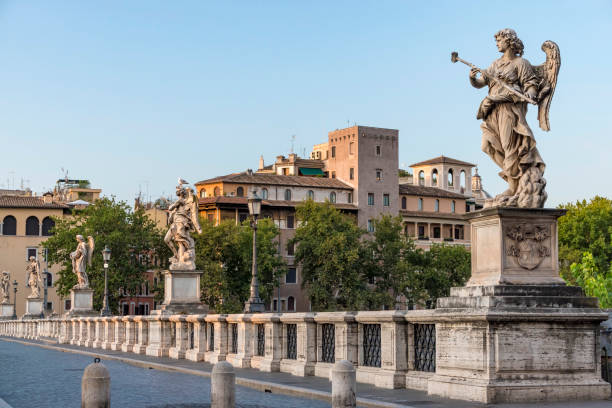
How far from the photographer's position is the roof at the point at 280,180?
112375mm

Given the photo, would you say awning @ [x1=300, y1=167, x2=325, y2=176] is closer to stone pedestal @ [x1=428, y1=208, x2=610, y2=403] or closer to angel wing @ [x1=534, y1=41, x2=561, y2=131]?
angel wing @ [x1=534, y1=41, x2=561, y2=131]

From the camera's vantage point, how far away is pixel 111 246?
7912cm

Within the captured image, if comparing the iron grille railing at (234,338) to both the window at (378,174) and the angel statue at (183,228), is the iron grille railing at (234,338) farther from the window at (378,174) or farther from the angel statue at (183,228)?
the window at (378,174)

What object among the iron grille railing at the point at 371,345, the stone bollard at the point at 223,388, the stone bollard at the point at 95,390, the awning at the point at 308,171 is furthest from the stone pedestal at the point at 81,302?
the awning at the point at 308,171

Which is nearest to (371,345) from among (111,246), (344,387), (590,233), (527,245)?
(527,245)

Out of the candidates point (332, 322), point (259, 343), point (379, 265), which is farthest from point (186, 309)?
point (379, 265)

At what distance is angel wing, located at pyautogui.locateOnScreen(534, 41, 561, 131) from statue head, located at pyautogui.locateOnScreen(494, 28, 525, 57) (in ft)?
1.06

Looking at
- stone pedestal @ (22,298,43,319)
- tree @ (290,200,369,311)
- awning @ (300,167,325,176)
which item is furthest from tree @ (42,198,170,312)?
awning @ (300,167,325,176)

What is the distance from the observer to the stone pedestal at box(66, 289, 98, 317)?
156ft

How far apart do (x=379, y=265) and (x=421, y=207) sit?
28733mm

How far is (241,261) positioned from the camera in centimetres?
8925

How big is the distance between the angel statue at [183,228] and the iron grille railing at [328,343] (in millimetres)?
12646

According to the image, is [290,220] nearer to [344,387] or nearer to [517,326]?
[517,326]

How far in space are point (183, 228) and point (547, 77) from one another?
18147 mm
